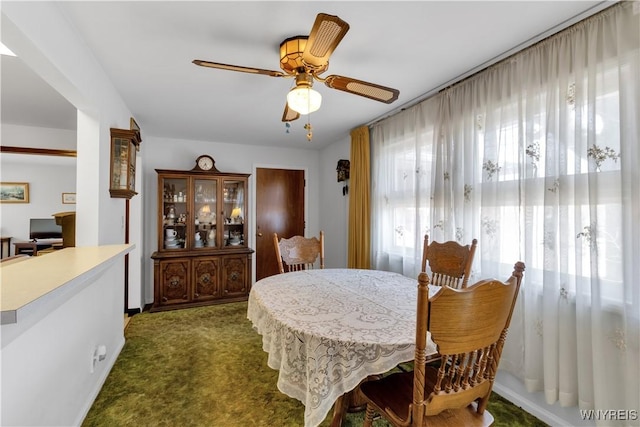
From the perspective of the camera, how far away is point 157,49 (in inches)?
73.4

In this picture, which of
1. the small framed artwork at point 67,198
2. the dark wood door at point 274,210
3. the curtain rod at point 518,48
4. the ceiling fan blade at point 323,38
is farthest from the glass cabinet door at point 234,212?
the ceiling fan blade at point 323,38

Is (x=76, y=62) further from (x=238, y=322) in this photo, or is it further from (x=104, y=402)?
(x=238, y=322)

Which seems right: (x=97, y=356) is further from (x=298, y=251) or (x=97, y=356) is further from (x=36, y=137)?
(x=36, y=137)

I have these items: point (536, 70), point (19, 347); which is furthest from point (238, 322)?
point (536, 70)

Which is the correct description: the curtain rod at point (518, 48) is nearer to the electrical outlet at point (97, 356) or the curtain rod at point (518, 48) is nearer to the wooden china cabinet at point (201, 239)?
the wooden china cabinet at point (201, 239)

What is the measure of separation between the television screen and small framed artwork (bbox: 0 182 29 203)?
0.27 m

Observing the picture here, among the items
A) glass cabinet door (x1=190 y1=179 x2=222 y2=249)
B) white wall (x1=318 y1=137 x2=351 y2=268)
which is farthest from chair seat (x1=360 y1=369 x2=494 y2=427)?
glass cabinet door (x1=190 y1=179 x2=222 y2=249)

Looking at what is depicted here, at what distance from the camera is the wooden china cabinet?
3.76m

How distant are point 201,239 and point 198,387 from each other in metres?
2.39

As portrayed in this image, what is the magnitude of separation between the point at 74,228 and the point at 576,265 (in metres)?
3.29

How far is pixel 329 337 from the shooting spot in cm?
109

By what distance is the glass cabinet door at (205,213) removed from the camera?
13.3 ft

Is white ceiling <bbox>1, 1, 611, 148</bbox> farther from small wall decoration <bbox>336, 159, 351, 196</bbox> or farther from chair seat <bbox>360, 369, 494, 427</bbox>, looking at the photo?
chair seat <bbox>360, 369, 494, 427</bbox>

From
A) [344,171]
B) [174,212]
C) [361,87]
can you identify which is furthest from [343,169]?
[174,212]
